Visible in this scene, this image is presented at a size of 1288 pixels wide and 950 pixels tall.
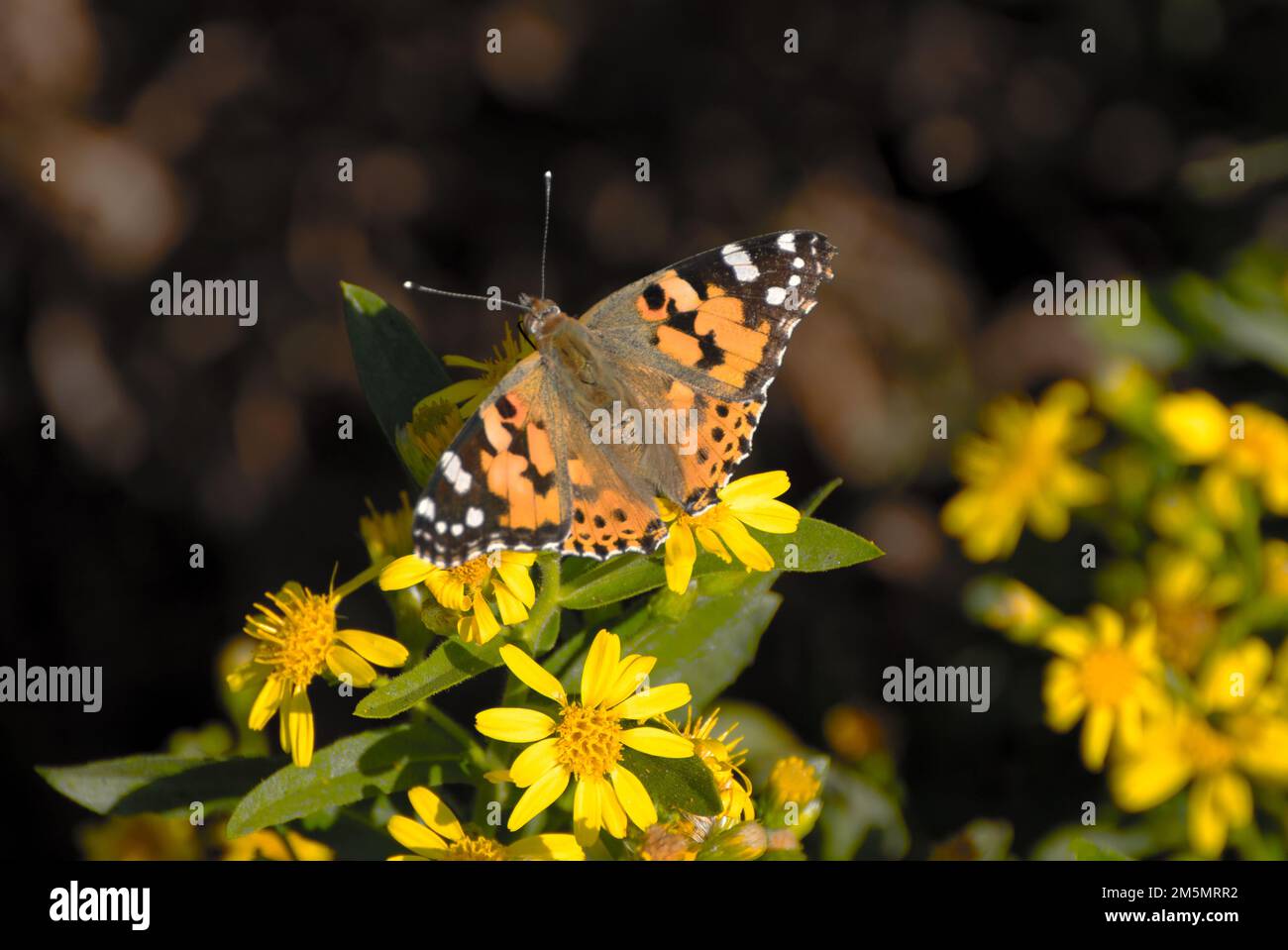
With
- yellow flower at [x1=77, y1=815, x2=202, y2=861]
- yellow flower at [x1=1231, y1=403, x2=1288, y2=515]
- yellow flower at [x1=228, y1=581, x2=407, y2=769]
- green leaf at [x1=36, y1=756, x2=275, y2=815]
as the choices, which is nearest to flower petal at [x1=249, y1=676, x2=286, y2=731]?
yellow flower at [x1=228, y1=581, x2=407, y2=769]

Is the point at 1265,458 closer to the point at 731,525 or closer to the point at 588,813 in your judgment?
the point at 731,525

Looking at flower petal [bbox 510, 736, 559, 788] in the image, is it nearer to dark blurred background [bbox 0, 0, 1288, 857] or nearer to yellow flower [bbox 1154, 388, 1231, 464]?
dark blurred background [bbox 0, 0, 1288, 857]

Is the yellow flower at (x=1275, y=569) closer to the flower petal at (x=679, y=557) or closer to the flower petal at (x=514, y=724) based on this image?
the flower petal at (x=679, y=557)

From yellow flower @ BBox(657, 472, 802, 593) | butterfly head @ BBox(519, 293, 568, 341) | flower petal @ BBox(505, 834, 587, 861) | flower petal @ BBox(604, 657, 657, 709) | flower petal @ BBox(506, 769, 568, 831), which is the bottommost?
flower petal @ BBox(505, 834, 587, 861)

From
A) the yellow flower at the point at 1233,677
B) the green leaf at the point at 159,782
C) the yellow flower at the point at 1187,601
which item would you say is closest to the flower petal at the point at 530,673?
the green leaf at the point at 159,782

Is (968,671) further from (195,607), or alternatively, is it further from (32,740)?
(32,740)

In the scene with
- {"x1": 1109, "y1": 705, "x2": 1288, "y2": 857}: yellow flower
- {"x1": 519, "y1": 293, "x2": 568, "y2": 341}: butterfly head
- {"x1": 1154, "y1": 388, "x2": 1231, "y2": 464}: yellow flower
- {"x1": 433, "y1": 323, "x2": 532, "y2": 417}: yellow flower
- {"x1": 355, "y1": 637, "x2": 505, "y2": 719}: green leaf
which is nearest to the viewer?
{"x1": 355, "y1": 637, "x2": 505, "y2": 719}: green leaf
